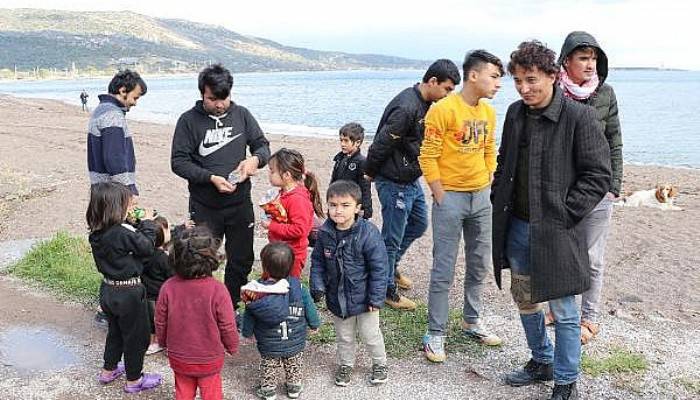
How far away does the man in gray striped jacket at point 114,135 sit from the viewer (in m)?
4.75

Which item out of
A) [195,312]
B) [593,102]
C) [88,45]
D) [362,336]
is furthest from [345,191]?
[88,45]

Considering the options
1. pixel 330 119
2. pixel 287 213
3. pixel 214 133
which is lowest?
pixel 330 119

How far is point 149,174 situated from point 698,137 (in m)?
25.8

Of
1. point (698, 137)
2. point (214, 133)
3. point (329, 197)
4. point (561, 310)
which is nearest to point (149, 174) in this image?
point (214, 133)

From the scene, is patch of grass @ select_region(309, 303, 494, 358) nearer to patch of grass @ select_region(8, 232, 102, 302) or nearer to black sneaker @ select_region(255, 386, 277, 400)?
black sneaker @ select_region(255, 386, 277, 400)

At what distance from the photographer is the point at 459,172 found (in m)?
4.27

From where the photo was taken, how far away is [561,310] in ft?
11.9

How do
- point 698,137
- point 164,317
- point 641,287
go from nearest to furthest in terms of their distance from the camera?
point 164,317 < point 641,287 < point 698,137

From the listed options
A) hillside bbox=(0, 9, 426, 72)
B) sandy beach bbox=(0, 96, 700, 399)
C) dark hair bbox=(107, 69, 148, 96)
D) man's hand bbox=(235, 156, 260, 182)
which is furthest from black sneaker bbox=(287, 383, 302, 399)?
hillside bbox=(0, 9, 426, 72)

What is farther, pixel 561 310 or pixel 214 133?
pixel 214 133

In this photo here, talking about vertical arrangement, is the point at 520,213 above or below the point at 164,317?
above

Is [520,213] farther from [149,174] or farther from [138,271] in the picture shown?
[149,174]

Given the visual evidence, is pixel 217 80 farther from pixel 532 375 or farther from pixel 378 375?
pixel 532 375

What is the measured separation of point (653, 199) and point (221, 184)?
9.82 m
